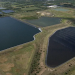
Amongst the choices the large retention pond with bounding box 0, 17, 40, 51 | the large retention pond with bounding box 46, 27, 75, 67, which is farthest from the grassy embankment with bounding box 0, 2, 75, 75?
the large retention pond with bounding box 0, 17, 40, 51

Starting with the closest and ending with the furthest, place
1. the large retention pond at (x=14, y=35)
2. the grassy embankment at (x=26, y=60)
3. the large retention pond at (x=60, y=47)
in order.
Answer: the grassy embankment at (x=26, y=60) < the large retention pond at (x=60, y=47) < the large retention pond at (x=14, y=35)

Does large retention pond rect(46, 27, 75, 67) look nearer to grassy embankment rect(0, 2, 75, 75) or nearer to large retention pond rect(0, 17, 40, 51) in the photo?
grassy embankment rect(0, 2, 75, 75)

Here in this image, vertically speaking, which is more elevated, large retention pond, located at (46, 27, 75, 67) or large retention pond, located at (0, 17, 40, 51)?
large retention pond, located at (0, 17, 40, 51)

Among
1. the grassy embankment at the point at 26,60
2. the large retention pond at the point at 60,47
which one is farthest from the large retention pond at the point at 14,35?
the large retention pond at the point at 60,47

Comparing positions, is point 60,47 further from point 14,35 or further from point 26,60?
point 14,35

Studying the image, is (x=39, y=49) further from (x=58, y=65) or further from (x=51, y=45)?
(x=58, y=65)

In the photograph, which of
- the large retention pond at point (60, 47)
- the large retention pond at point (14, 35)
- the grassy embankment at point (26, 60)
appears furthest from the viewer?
the large retention pond at point (14, 35)

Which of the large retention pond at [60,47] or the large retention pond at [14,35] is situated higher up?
the large retention pond at [14,35]

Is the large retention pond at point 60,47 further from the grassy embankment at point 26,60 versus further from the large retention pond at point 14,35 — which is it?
the large retention pond at point 14,35
